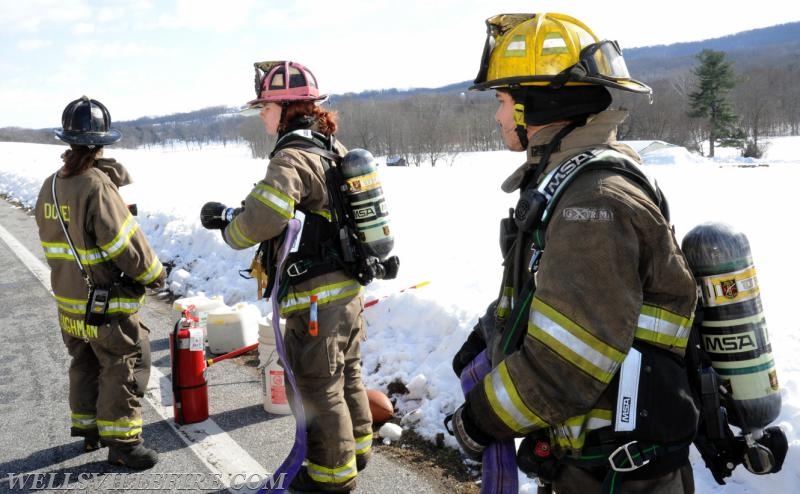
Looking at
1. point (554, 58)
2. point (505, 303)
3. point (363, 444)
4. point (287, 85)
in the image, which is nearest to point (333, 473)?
point (363, 444)

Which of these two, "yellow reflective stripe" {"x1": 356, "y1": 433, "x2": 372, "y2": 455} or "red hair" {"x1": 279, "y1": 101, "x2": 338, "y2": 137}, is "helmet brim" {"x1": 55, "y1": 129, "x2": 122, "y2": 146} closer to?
"red hair" {"x1": 279, "y1": 101, "x2": 338, "y2": 137}

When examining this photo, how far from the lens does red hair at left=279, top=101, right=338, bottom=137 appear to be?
13.2 feet

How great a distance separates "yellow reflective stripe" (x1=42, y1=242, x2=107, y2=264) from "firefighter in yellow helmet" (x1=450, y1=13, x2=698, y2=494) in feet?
9.90

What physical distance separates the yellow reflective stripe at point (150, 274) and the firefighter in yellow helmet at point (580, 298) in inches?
114

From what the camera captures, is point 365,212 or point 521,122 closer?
point 521,122

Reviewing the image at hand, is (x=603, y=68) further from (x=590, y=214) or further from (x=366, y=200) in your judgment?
(x=366, y=200)

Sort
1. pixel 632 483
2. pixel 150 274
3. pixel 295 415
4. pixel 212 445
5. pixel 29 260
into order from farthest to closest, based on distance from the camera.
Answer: pixel 29 260
pixel 212 445
pixel 150 274
pixel 295 415
pixel 632 483

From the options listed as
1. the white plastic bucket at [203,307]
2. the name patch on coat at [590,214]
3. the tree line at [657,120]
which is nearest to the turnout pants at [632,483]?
the name patch on coat at [590,214]

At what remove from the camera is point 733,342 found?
2080mm

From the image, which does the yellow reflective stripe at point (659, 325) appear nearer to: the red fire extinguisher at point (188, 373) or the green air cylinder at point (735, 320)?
the green air cylinder at point (735, 320)

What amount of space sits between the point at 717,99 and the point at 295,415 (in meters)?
79.9

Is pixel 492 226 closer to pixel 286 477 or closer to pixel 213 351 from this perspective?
pixel 213 351

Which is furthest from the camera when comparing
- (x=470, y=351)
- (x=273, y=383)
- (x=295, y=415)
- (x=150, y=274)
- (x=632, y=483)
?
(x=273, y=383)

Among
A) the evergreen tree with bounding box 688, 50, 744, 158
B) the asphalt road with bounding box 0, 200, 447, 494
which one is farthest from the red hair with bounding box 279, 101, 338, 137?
the evergreen tree with bounding box 688, 50, 744, 158
